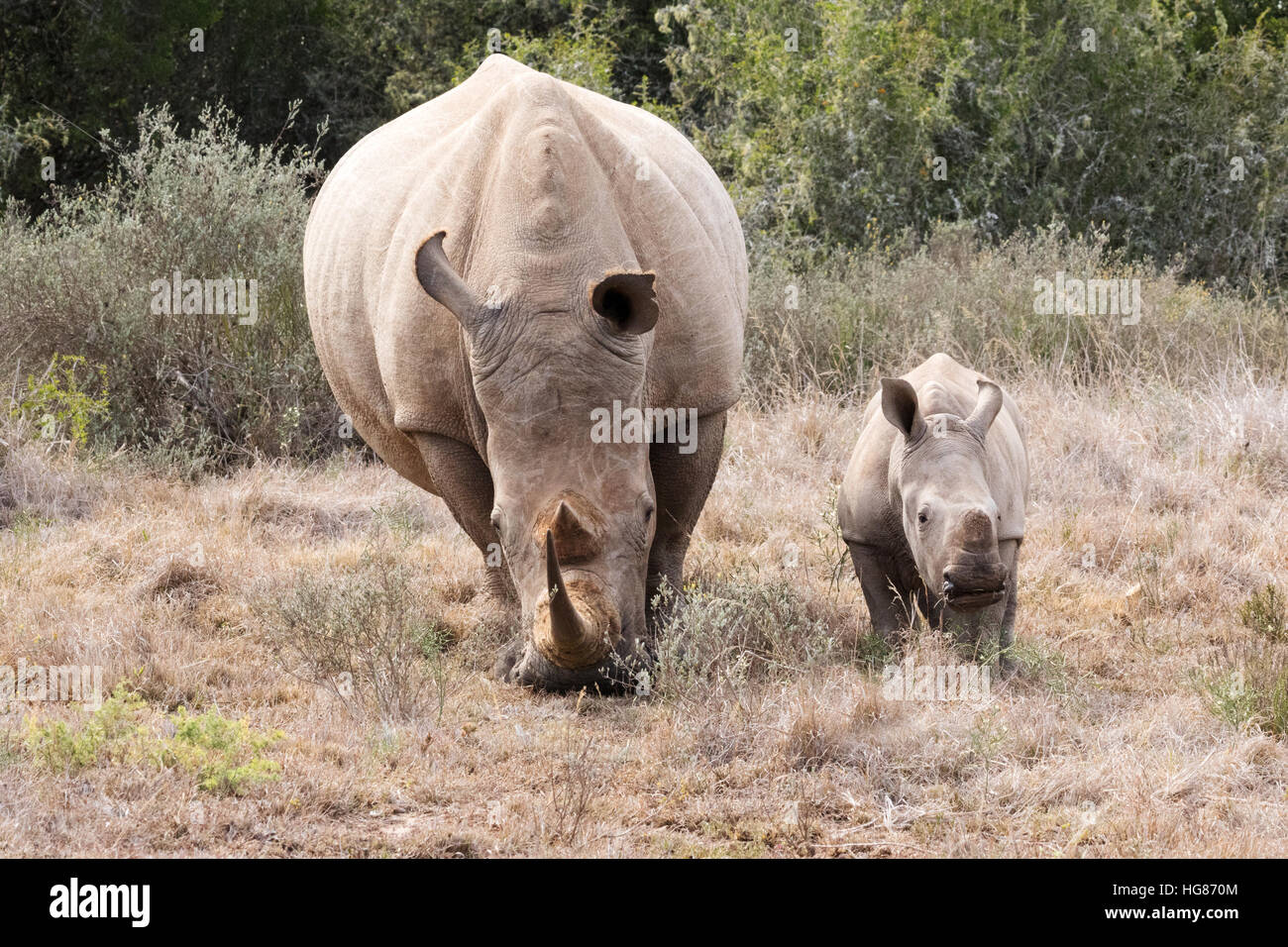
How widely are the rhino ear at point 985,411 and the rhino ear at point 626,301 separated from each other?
62.2 inches

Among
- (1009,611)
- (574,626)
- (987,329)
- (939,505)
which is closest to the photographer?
(574,626)

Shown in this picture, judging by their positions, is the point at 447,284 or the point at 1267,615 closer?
the point at 447,284

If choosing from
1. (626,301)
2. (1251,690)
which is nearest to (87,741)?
(626,301)

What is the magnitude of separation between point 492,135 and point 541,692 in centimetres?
198

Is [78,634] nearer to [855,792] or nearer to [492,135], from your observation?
[492,135]

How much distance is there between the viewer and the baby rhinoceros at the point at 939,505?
509cm

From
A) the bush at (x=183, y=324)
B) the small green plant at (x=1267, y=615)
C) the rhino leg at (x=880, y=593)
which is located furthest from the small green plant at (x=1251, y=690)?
the bush at (x=183, y=324)

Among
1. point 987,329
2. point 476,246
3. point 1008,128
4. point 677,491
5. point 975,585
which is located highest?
point 1008,128

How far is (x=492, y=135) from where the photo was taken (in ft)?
17.3

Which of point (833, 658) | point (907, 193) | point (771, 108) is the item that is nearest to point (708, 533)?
point (833, 658)

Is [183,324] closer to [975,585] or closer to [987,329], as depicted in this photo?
[987,329]

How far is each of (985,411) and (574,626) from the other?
6.96 feet

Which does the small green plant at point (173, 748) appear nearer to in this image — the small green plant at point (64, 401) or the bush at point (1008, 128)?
the small green plant at point (64, 401)

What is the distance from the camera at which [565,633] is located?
4.29 meters
